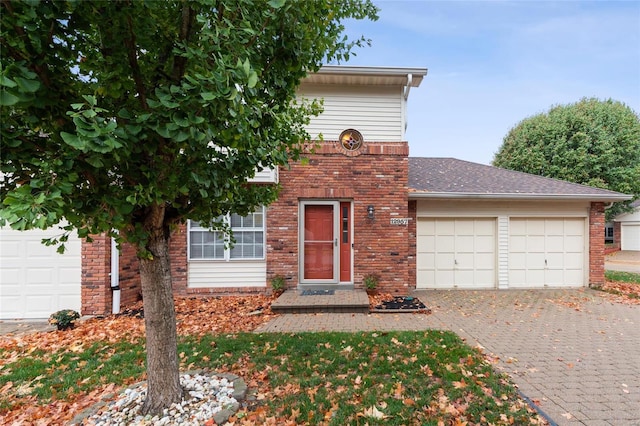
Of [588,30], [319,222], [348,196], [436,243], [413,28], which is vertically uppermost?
[588,30]

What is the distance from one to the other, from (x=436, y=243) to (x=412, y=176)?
2.45 meters

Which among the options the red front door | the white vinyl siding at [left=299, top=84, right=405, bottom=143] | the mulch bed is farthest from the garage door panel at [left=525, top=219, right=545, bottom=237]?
the red front door

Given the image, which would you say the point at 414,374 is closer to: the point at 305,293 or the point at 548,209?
the point at 305,293

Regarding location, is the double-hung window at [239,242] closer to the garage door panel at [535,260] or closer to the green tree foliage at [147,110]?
the green tree foliage at [147,110]

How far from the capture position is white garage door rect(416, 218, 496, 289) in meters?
8.72

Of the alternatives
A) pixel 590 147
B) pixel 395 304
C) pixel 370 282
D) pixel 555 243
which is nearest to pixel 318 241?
pixel 370 282

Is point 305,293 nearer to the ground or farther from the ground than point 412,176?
nearer to the ground

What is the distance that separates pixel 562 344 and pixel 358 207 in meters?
4.69

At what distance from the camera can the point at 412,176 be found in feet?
32.5

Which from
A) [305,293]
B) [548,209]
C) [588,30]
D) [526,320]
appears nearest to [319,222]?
[305,293]

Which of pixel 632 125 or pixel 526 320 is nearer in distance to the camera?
pixel 526 320

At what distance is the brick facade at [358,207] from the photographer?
7641mm

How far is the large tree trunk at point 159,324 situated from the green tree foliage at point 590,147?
902 inches

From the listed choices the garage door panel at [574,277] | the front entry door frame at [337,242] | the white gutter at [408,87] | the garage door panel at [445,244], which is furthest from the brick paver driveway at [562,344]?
the white gutter at [408,87]
